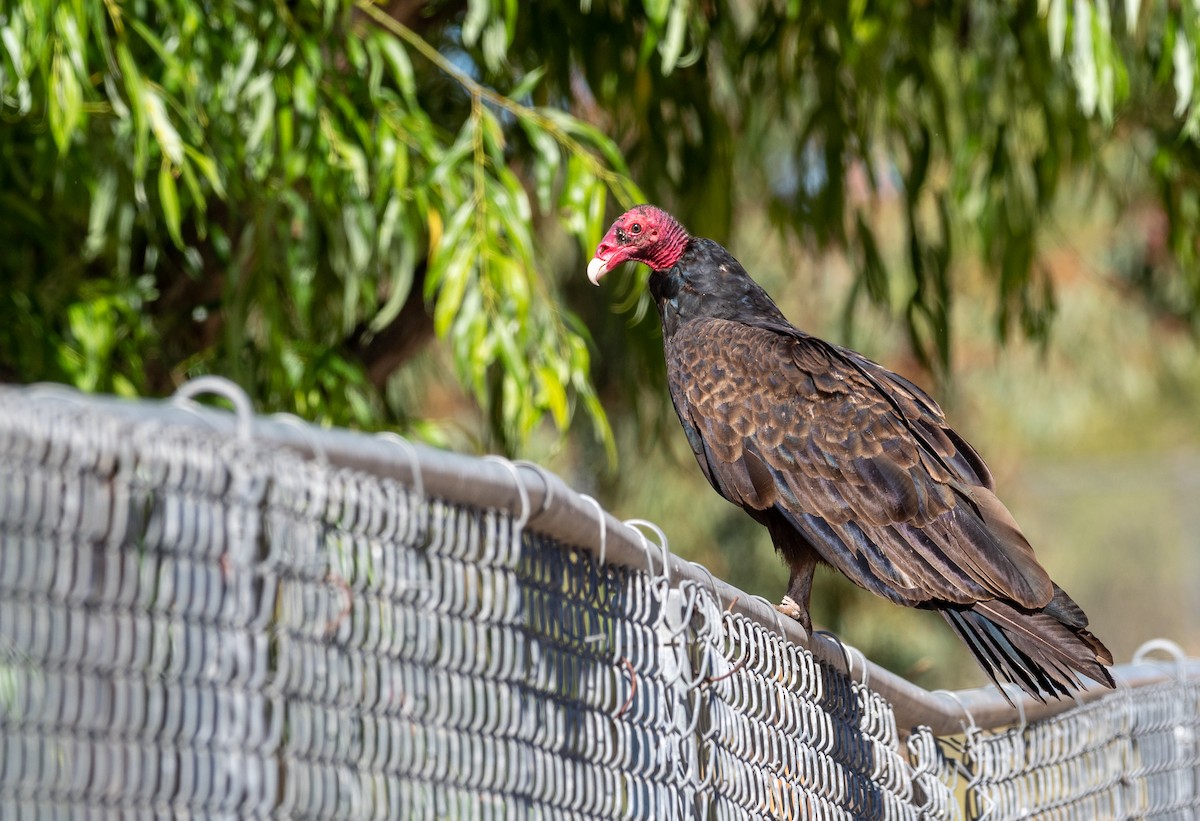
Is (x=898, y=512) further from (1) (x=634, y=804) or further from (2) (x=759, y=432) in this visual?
(1) (x=634, y=804)

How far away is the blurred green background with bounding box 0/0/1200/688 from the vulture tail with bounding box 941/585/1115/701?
1.00m

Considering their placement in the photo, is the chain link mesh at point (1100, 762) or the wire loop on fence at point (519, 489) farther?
the chain link mesh at point (1100, 762)

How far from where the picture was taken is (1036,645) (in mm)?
2637

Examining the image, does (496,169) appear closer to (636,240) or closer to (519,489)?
(636,240)

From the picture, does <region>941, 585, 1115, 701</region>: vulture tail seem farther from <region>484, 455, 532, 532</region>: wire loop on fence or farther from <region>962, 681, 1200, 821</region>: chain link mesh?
<region>484, 455, 532, 532</region>: wire loop on fence

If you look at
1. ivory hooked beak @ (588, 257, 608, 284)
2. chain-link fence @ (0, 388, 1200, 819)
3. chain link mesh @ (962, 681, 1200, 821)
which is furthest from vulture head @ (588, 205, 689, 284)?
chain-link fence @ (0, 388, 1200, 819)

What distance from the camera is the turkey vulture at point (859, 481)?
270 centimetres

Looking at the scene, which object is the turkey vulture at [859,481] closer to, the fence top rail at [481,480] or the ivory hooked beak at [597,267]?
the ivory hooked beak at [597,267]

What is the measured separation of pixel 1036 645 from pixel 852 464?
540 mm

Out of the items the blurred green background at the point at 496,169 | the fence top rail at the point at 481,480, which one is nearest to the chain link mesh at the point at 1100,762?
the fence top rail at the point at 481,480

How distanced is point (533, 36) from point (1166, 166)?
76.4 inches

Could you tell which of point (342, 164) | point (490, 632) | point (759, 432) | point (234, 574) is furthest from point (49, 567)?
point (342, 164)

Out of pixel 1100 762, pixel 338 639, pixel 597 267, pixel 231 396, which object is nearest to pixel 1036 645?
pixel 1100 762

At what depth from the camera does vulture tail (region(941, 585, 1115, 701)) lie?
2.59 meters
